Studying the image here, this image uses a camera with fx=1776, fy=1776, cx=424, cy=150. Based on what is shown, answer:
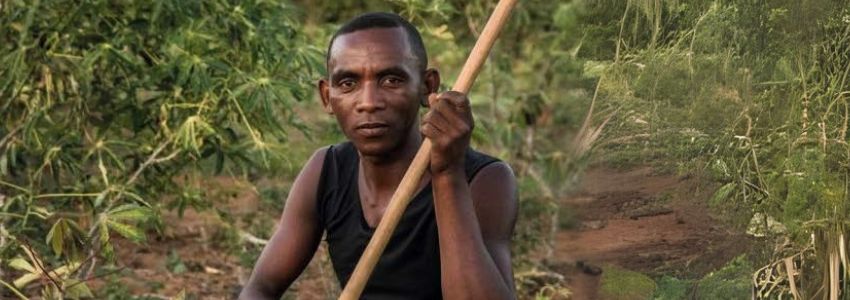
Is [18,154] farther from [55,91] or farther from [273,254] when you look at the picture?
[273,254]

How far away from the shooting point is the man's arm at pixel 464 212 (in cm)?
295

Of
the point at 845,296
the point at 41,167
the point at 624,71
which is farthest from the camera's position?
the point at 41,167

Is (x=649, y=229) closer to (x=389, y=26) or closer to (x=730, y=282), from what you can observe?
(x=730, y=282)

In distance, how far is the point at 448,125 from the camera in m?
2.95

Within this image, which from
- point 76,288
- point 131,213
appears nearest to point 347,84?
point 131,213

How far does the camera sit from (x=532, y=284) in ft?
20.6

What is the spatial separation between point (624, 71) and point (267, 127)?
191 cm

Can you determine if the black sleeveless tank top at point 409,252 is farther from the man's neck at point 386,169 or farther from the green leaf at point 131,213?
the green leaf at point 131,213

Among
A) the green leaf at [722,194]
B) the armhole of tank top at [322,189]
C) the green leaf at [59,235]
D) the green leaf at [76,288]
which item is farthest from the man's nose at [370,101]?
the green leaf at [76,288]

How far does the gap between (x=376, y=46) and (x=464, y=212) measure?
15.0 inches

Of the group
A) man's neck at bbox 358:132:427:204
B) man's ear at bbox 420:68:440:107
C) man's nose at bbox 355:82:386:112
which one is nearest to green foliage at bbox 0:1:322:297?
man's neck at bbox 358:132:427:204

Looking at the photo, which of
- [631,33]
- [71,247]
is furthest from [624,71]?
[71,247]

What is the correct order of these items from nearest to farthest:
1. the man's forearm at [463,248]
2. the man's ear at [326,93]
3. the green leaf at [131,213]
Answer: the man's forearm at [463,248] → the man's ear at [326,93] → the green leaf at [131,213]

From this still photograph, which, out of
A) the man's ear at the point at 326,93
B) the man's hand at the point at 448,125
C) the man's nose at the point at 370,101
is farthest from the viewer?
the man's ear at the point at 326,93
